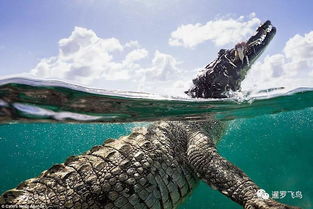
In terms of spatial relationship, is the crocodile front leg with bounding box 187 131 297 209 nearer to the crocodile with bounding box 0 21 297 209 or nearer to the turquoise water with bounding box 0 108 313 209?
the crocodile with bounding box 0 21 297 209

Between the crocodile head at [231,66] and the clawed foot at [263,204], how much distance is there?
12.5ft

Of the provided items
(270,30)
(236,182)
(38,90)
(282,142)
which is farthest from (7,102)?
(282,142)

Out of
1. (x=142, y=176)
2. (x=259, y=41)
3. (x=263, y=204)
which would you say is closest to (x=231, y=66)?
(x=259, y=41)

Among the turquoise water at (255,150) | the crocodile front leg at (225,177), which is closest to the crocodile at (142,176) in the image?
the crocodile front leg at (225,177)

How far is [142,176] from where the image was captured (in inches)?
166

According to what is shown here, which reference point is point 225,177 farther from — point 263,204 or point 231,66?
point 231,66

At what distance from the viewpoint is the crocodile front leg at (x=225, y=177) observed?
433 centimetres

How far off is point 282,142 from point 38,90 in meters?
31.2

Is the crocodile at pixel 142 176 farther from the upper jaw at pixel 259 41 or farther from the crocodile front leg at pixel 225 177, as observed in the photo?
the upper jaw at pixel 259 41

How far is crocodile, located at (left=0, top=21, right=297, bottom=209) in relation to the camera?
3.50 metres

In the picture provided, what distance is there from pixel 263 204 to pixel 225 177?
2.50ft

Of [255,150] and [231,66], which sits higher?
[231,66]

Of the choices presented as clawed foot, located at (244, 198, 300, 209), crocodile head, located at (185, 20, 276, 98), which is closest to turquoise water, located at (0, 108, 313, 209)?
crocodile head, located at (185, 20, 276, 98)

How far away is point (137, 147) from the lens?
458cm
